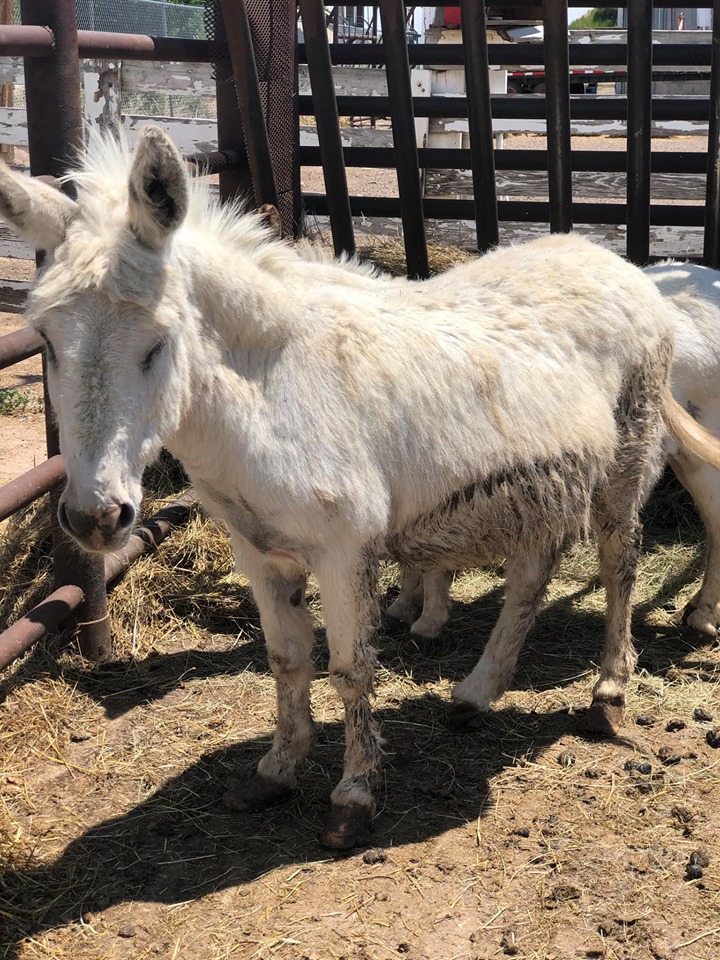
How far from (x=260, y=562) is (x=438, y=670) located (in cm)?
147

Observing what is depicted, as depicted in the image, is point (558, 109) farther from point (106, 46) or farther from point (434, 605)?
point (434, 605)

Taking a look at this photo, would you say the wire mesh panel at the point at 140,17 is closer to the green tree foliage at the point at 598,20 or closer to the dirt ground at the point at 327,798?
the dirt ground at the point at 327,798

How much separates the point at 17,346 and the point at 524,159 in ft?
12.6

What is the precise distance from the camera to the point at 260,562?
11.2ft

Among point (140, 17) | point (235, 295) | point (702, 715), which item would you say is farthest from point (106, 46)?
point (140, 17)

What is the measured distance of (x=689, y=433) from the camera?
4125 mm

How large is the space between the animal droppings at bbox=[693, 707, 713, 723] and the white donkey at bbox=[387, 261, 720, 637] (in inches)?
31.0

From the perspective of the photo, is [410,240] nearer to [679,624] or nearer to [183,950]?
[679,624]

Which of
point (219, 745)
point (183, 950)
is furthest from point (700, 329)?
point (183, 950)

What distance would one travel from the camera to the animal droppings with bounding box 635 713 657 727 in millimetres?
4117

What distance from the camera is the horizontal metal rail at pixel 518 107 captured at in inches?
245

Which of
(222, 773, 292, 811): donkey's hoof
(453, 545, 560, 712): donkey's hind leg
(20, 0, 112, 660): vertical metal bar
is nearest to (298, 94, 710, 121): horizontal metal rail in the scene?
(20, 0, 112, 660): vertical metal bar

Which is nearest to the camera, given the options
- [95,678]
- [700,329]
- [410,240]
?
[95,678]

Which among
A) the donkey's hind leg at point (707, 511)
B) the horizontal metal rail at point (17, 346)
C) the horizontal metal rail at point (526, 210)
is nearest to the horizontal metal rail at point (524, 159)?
A: the horizontal metal rail at point (526, 210)
